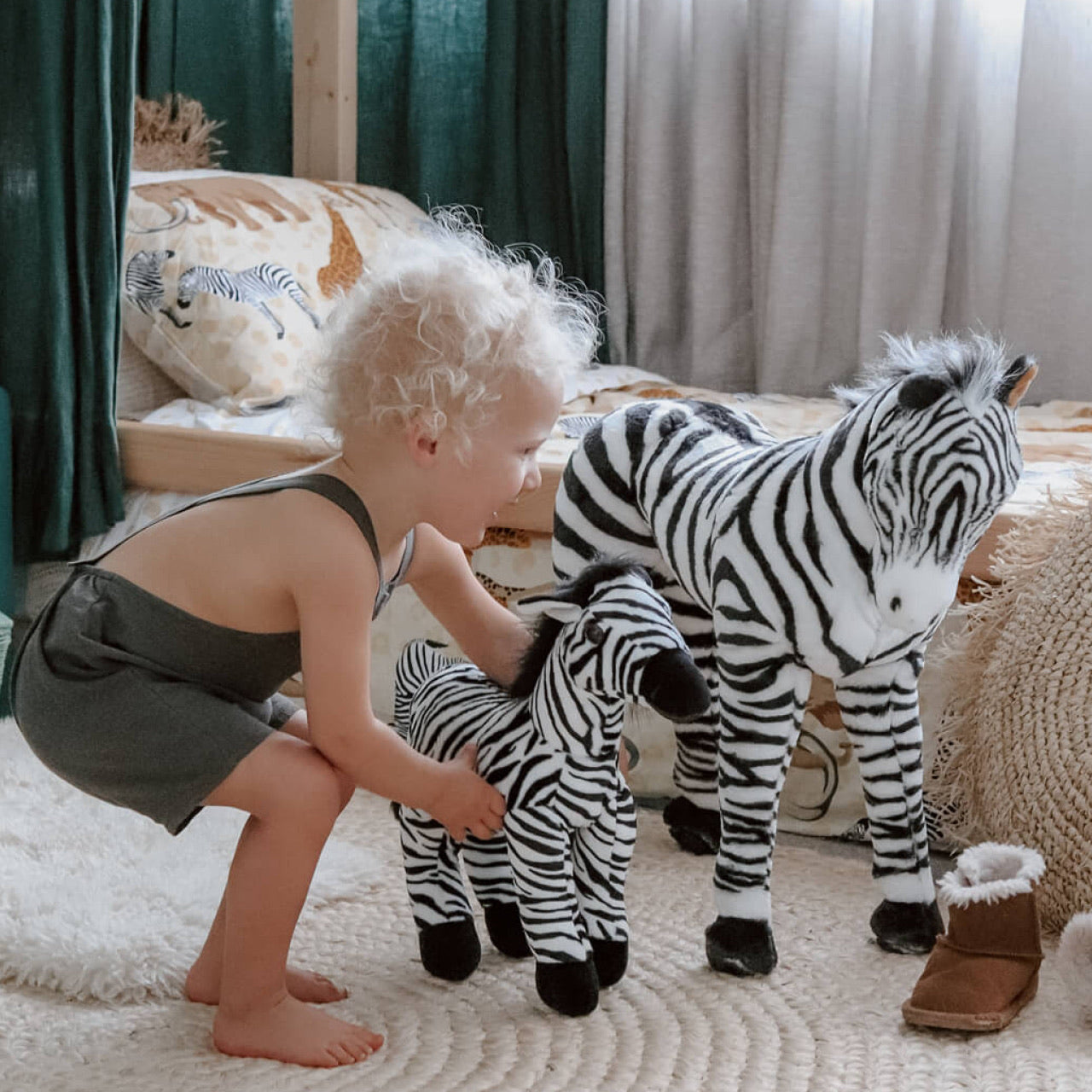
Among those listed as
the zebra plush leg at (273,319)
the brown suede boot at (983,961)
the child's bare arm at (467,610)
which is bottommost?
the brown suede boot at (983,961)

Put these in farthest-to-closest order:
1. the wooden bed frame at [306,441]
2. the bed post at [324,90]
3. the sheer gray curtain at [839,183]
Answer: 1. the bed post at [324,90]
2. the sheer gray curtain at [839,183]
3. the wooden bed frame at [306,441]

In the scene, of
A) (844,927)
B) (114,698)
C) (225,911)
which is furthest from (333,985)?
(844,927)

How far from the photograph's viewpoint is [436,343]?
0.96 metres

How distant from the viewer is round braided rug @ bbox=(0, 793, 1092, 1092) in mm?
926

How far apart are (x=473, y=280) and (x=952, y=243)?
57.4 inches

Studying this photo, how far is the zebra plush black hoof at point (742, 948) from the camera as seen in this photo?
1.08m

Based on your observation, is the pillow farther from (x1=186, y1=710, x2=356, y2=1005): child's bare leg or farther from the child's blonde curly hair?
(x1=186, y1=710, x2=356, y2=1005): child's bare leg

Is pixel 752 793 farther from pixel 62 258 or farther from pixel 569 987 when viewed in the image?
pixel 62 258

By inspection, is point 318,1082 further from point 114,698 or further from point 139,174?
point 139,174

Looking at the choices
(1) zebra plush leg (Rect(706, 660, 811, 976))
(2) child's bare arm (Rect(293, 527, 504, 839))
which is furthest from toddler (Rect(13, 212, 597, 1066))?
(1) zebra plush leg (Rect(706, 660, 811, 976))

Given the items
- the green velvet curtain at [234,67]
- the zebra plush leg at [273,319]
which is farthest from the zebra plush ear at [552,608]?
the green velvet curtain at [234,67]

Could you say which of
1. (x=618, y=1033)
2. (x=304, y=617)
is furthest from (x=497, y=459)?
(x=618, y=1033)

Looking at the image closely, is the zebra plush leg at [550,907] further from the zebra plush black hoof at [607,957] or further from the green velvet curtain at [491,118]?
the green velvet curtain at [491,118]

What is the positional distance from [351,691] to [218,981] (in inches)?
11.1
